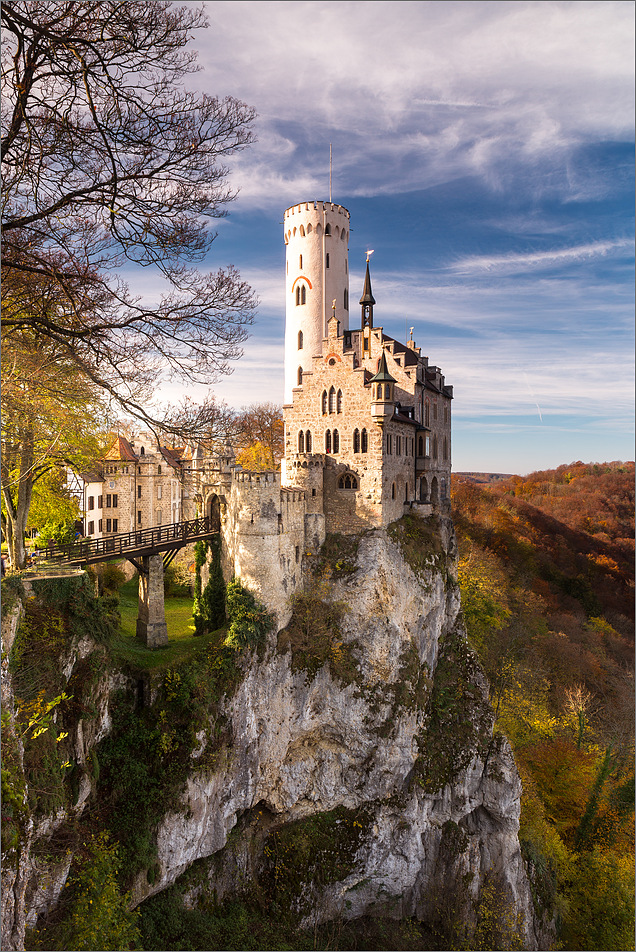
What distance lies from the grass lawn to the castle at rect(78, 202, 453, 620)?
12.5 feet

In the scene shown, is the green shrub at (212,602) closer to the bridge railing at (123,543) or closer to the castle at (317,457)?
the castle at (317,457)

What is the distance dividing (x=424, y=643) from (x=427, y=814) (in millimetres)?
8683

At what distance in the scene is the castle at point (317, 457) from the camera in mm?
24797

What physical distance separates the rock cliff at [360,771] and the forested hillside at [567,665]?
14.7 ft

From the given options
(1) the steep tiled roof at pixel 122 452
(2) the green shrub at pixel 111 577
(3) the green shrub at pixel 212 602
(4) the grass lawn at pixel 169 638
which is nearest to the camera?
(4) the grass lawn at pixel 169 638

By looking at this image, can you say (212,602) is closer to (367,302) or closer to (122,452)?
(122,452)

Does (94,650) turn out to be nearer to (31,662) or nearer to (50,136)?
(31,662)

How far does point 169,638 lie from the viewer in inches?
946

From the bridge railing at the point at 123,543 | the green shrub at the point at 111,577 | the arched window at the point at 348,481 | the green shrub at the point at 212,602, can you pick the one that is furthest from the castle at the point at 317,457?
the green shrub at the point at 111,577

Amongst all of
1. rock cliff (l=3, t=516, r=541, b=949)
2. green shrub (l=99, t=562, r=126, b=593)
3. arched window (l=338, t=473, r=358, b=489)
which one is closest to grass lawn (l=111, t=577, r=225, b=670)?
green shrub (l=99, t=562, r=126, b=593)

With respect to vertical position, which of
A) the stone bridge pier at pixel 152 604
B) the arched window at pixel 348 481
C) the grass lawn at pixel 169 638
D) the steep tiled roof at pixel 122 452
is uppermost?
the steep tiled roof at pixel 122 452

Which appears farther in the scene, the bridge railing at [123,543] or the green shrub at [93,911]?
the bridge railing at [123,543]

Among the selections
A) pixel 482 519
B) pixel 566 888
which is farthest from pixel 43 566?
pixel 482 519

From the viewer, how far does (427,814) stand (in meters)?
27.4
